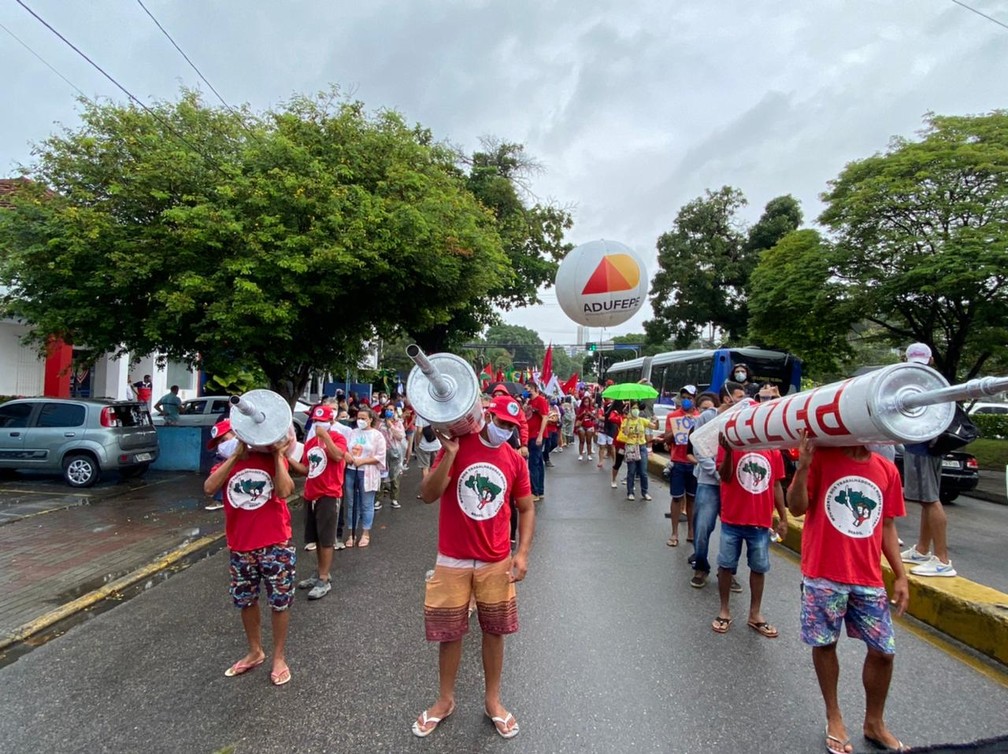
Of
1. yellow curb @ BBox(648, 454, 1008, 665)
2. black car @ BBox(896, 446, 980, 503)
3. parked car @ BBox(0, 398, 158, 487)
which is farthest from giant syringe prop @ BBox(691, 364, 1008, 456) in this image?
parked car @ BBox(0, 398, 158, 487)

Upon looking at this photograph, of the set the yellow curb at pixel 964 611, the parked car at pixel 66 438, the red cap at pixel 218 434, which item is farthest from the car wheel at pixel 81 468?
the yellow curb at pixel 964 611

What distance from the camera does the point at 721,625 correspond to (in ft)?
14.6

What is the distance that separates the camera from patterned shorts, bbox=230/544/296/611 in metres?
3.70

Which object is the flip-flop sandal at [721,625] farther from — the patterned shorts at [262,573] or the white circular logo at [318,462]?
the white circular logo at [318,462]

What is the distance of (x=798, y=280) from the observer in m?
16.6

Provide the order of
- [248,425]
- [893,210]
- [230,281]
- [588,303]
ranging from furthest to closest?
[893,210] → [230,281] → [588,303] → [248,425]

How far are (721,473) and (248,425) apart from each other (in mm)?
3348

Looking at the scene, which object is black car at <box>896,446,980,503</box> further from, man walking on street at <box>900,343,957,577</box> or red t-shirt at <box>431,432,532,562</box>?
red t-shirt at <box>431,432,532,562</box>

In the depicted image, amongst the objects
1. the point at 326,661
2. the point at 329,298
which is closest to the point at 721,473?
the point at 326,661

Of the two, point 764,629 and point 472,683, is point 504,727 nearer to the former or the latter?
point 472,683

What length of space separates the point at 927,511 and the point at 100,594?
732 cm

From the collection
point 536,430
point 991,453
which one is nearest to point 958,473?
point 536,430

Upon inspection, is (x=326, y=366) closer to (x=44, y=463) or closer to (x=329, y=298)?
(x=329, y=298)

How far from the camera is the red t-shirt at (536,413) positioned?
8.59 metres
